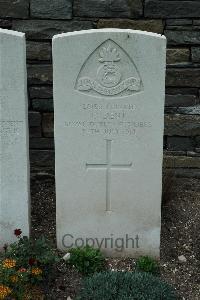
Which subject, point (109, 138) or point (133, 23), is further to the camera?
point (133, 23)

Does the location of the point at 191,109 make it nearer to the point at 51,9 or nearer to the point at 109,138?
the point at 109,138

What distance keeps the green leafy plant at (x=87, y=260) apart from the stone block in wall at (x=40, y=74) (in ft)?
5.48

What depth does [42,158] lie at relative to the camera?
5188mm

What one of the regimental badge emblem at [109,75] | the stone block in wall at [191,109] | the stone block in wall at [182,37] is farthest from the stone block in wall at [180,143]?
the regimental badge emblem at [109,75]

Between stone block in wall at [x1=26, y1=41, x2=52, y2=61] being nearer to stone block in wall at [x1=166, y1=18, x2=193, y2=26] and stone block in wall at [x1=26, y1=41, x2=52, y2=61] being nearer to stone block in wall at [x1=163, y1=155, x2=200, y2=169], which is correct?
stone block in wall at [x1=166, y1=18, x2=193, y2=26]

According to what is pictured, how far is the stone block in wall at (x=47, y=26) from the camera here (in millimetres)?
4793

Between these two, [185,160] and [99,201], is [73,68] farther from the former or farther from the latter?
[185,160]

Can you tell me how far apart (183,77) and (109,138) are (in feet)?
4.56

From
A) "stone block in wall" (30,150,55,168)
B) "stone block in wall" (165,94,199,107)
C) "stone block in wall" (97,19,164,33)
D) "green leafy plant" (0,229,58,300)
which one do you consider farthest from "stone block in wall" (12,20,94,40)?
"green leafy plant" (0,229,58,300)

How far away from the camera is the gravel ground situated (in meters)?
3.87

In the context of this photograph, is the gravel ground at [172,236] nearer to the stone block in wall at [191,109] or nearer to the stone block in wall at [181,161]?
the stone block in wall at [181,161]

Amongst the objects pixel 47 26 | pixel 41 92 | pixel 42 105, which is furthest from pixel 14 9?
pixel 42 105

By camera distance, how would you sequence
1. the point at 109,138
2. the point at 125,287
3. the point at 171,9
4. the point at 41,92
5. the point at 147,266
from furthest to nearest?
the point at 41,92 → the point at 171,9 → the point at 147,266 → the point at 109,138 → the point at 125,287

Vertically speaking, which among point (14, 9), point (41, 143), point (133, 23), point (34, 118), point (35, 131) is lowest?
point (41, 143)
